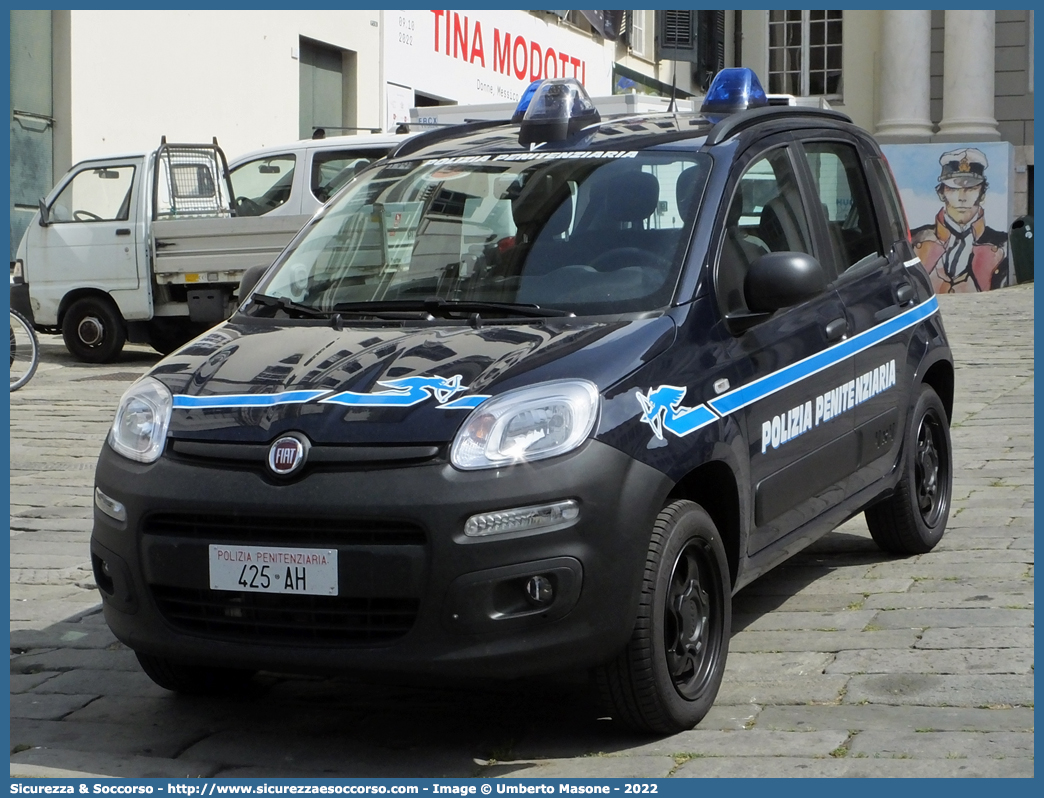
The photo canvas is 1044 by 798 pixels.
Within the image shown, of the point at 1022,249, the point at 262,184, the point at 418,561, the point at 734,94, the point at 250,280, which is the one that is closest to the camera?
the point at 418,561

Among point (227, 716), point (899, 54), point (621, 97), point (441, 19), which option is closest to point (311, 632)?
point (227, 716)

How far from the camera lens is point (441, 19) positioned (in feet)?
82.2

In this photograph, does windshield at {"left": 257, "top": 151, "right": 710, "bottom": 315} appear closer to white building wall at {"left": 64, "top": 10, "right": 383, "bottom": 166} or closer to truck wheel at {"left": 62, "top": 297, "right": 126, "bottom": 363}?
truck wheel at {"left": 62, "top": 297, "right": 126, "bottom": 363}

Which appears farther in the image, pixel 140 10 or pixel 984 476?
pixel 140 10

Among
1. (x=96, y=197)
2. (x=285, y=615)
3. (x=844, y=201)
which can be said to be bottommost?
(x=285, y=615)

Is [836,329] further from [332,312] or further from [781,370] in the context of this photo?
[332,312]

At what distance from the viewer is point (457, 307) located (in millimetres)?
4660

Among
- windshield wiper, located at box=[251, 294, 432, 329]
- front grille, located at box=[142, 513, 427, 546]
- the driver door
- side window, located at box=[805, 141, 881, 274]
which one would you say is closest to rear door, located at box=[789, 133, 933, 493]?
side window, located at box=[805, 141, 881, 274]

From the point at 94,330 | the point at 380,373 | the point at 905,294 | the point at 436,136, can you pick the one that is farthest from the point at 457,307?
the point at 94,330

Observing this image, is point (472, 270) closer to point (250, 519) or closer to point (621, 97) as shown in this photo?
point (250, 519)

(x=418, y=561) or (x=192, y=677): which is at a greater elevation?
(x=418, y=561)

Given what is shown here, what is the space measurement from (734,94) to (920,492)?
6.04ft

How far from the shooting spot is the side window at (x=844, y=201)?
563 cm

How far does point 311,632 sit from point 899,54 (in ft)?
108
